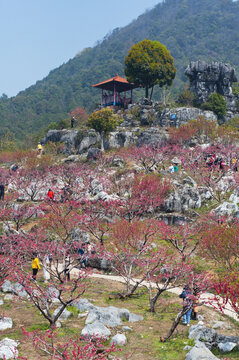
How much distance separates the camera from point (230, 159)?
3203 cm

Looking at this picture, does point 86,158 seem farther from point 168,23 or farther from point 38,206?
point 168,23

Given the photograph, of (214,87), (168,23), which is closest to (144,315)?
(214,87)

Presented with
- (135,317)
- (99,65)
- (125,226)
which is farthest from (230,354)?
(99,65)

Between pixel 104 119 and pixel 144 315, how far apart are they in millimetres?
32934

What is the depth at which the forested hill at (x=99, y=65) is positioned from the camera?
328 feet

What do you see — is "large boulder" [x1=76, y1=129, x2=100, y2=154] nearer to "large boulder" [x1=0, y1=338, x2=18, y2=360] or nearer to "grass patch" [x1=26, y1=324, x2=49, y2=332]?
"grass patch" [x1=26, y1=324, x2=49, y2=332]

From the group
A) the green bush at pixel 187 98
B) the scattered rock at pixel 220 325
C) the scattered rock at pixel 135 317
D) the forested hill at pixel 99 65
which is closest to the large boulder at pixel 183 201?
the scattered rock at pixel 220 325

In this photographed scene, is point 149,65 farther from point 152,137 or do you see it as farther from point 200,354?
point 200,354

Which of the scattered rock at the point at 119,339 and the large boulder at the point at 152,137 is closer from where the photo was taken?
the scattered rock at the point at 119,339

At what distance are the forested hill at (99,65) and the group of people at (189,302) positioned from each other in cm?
7353

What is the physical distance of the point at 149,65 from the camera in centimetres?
5034

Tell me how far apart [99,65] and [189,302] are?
5264 inches

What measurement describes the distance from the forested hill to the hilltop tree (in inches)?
1247

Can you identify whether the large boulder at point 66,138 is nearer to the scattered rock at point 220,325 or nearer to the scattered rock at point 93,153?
the scattered rock at point 93,153
